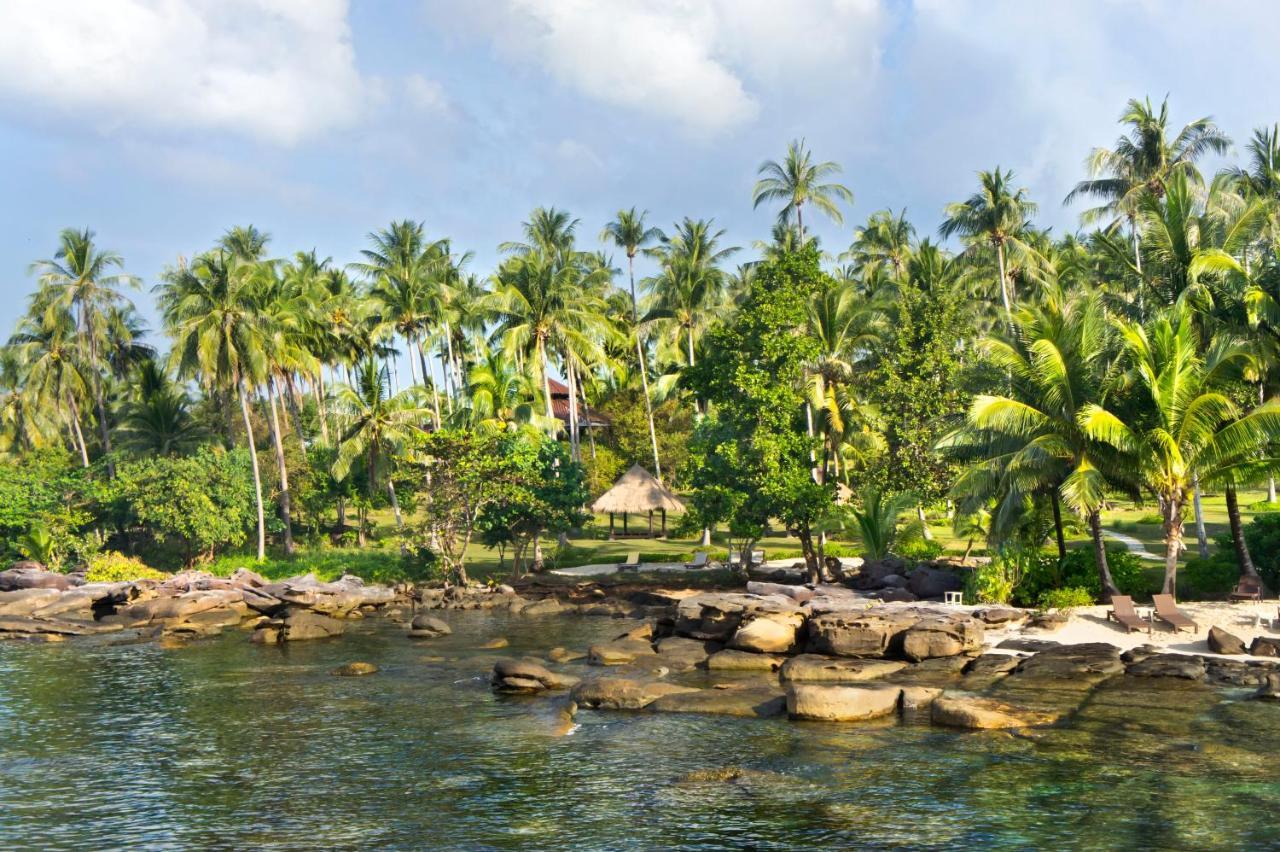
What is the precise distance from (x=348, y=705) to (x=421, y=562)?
1875cm

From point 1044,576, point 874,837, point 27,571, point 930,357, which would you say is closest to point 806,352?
point 930,357

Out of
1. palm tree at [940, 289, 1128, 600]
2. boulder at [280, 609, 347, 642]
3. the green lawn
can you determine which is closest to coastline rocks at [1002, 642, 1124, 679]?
palm tree at [940, 289, 1128, 600]

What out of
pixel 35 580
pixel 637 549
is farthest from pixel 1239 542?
pixel 35 580

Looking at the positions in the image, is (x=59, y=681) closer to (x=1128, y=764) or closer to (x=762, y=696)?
(x=762, y=696)

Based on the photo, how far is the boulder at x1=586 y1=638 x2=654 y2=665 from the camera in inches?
963

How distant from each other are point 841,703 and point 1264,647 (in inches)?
352

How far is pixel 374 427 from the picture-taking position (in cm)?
4478

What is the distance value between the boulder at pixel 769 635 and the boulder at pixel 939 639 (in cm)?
275

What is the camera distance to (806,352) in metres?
33.2

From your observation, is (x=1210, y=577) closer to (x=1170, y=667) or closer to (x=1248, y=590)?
(x=1248, y=590)

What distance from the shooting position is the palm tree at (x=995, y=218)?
4722 centimetres

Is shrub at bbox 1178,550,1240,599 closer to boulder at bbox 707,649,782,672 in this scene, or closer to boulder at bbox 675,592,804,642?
boulder at bbox 675,592,804,642

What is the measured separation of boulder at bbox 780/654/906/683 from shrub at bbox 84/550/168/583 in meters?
28.3

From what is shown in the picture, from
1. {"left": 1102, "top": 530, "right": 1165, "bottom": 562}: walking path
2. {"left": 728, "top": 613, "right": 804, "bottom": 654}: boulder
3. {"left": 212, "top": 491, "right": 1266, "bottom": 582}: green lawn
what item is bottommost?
{"left": 728, "top": 613, "right": 804, "bottom": 654}: boulder
